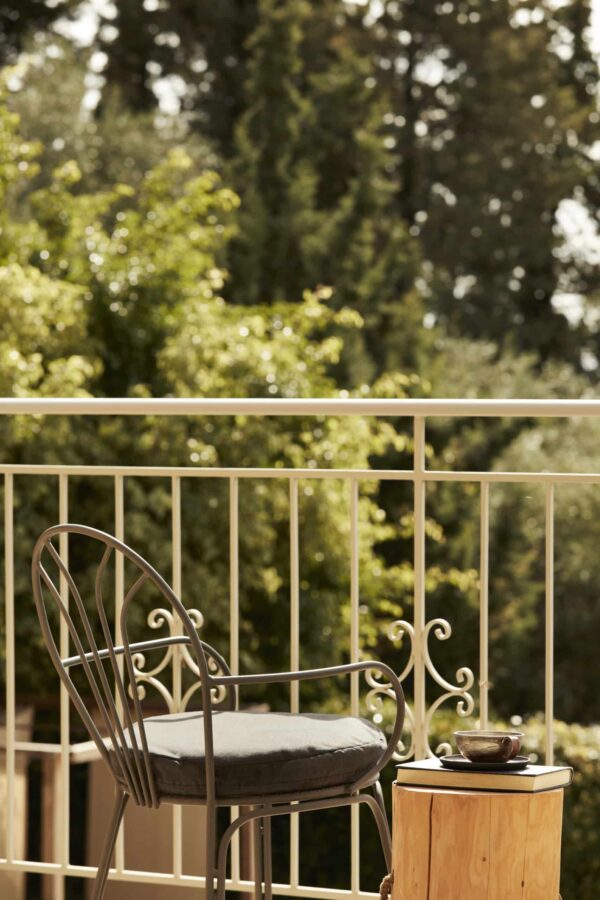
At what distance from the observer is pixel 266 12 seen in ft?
51.7

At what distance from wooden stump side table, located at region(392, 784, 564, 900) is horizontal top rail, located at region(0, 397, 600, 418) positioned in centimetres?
83

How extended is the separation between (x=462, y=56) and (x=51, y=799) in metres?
14.4

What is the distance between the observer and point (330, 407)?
2.99 meters

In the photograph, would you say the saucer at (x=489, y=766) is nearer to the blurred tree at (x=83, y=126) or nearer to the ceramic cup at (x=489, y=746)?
the ceramic cup at (x=489, y=746)

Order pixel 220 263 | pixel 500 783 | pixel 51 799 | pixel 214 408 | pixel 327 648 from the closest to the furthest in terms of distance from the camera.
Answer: pixel 500 783 < pixel 214 408 < pixel 51 799 < pixel 327 648 < pixel 220 263

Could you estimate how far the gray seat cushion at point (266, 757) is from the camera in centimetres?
226

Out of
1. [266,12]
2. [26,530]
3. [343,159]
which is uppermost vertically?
[266,12]

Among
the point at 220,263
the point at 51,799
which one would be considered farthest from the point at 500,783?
the point at 220,263

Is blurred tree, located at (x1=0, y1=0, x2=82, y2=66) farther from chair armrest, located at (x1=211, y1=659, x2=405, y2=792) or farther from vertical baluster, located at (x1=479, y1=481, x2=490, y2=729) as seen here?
chair armrest, located at (x1=211, y1=659, x2=405, y2=792)

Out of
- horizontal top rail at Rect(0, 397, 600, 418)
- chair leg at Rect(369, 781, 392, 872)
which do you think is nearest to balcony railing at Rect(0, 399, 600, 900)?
horizontal top rail at Rect(0, 397, 600, 418)

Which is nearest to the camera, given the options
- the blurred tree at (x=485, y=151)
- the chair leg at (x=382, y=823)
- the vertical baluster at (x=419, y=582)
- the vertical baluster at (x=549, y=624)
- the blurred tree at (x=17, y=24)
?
the chair leg at (x=382, y=823)

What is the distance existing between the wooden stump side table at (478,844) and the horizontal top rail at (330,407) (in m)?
0.83

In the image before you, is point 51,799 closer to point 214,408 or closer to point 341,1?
point 214,408

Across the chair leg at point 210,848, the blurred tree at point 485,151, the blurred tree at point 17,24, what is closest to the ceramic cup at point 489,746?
the chair leg at point 210,848
